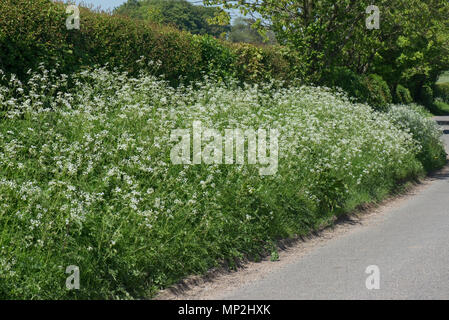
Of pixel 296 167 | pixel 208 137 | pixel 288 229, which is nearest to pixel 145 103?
pixel 208 137

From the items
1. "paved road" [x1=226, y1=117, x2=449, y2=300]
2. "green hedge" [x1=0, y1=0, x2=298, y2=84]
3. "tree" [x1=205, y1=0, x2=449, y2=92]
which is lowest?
"paved road" [x1=226, y1=117, x2=449, y2=300]

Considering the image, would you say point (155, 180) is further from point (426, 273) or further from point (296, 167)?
point (426, 273)

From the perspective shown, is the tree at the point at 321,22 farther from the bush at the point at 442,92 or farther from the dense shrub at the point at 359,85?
the bush at the point at 442,92

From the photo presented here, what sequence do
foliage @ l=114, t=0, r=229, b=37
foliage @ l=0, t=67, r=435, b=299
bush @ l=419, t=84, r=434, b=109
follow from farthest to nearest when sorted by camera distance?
foliage @ l=114, t=0, r=229, b=37, bush @ l=419, t=84, r=434, b=109, foliage @ l=0, t=67, r=435, b=299

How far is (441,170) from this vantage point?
1712 centimetres

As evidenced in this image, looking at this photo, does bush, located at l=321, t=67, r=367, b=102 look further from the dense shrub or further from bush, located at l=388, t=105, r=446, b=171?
bush, located at l=388, t=105, r=446, b=171

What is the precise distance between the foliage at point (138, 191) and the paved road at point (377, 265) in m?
0.73

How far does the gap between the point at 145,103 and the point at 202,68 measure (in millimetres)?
4637

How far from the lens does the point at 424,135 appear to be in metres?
17.7

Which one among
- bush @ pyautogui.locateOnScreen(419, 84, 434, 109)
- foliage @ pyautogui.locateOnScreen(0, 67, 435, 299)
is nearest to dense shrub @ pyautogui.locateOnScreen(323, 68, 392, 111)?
foliage @ pyautogui.locateOnScreen(0, 67, 435, 299)

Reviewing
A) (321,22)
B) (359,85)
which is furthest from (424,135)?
(359,85)

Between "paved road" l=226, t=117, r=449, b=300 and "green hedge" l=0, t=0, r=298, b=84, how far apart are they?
19.4 feet

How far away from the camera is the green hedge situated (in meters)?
9.82

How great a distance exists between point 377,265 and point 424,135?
11.7 m
